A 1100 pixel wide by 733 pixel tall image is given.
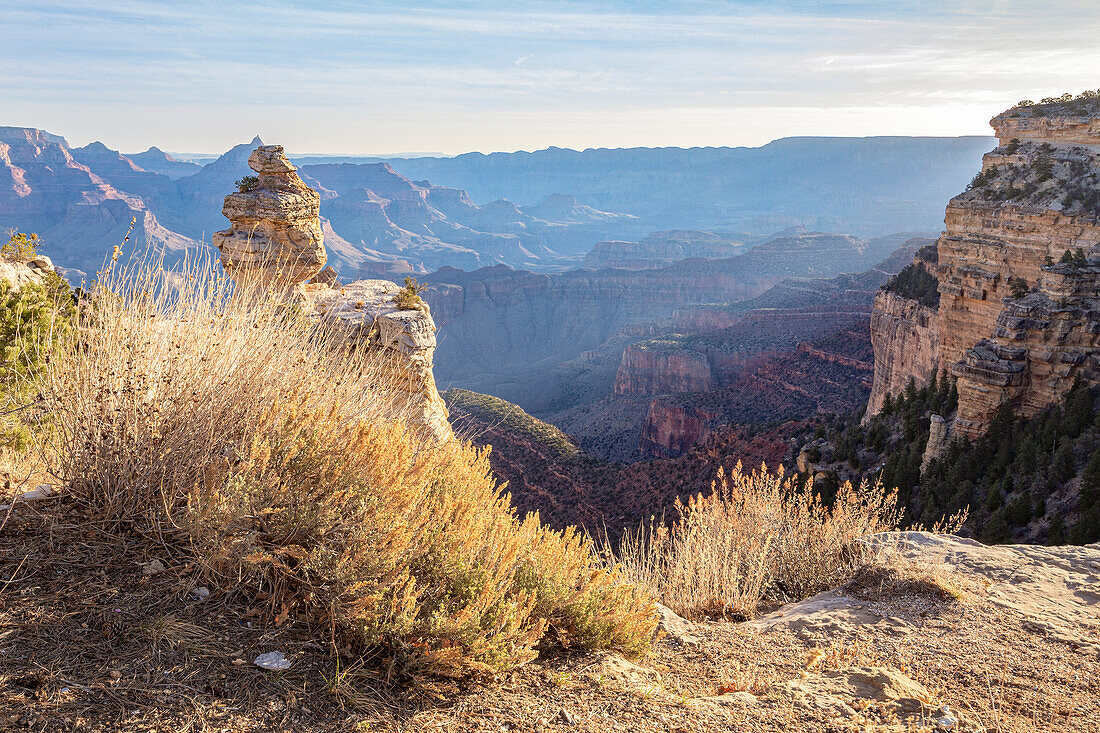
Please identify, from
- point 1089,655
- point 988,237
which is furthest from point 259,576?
point 988,237

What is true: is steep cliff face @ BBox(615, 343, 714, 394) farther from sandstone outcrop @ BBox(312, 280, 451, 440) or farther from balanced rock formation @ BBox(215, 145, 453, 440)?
sandstone outcrop @ BBox(312, 280, 451, 440)

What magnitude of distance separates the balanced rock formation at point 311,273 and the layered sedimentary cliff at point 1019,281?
39.2 feet

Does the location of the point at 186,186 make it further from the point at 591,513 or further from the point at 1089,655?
the point at 1089,655

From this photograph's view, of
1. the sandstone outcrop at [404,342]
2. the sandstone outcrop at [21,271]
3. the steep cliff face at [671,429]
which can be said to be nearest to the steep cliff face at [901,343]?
the steep cliff face at [671,429]

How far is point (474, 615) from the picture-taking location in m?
2.78

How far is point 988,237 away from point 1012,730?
73.2 ft

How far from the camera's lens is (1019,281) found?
1856 cm

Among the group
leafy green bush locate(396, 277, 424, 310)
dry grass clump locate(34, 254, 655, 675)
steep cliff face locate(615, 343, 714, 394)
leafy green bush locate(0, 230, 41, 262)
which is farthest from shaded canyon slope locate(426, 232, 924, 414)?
dry grass clump locate(34, 254, 655, 675)

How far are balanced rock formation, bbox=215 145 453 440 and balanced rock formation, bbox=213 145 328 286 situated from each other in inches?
0.7

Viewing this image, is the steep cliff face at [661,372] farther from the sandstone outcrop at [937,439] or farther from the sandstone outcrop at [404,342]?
the sandstone outcrop at [404,342]

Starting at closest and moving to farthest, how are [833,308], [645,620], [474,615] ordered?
[474,615] < [645,620] < [833,308]

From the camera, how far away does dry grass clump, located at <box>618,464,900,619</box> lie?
4.91 metres

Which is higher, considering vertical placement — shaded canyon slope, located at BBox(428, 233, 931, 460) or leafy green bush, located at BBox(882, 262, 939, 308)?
leafy green bush, located at BBox(882, 262, 939, 308)

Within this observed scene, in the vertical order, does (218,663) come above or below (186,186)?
below
